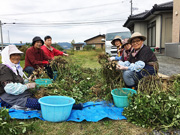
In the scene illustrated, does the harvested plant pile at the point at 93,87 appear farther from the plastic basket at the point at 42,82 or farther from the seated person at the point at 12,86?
the seated person at the point at 12,86

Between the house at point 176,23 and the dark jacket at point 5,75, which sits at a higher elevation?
the house at point 176,23

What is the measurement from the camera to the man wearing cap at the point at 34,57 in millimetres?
3834

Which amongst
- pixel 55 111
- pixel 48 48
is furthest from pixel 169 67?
pixel 55 111

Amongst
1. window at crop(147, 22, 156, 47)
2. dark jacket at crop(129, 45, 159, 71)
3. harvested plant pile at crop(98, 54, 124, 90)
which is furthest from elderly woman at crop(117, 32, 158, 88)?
window at crop(147, 22, 156, 47)

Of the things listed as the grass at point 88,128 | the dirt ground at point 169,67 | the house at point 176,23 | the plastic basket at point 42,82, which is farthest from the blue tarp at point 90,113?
the house at point 176,23

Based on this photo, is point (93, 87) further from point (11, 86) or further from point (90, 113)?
point (11, 86)

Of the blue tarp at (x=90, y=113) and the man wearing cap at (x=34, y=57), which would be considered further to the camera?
the man wearing cap at (x=34, y=57)

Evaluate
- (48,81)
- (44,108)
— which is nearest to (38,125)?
(44,108)

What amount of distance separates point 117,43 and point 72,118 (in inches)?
95.7

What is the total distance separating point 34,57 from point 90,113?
2328 mm

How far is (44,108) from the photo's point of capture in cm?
196

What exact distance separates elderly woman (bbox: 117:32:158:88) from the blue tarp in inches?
23.7

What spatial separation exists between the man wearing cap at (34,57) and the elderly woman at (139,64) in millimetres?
2195

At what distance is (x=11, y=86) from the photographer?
2.16 meters
